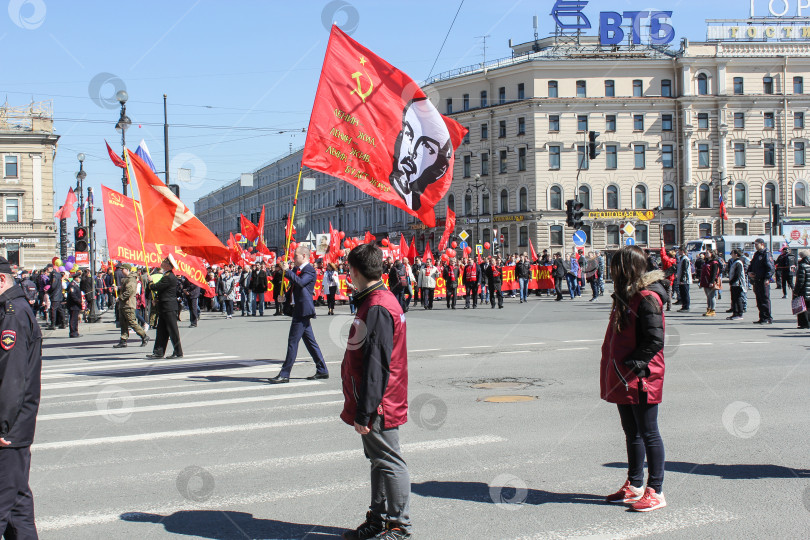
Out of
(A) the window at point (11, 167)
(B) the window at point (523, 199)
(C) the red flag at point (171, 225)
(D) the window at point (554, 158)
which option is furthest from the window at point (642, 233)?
(C) the red flag at point (171, 225)

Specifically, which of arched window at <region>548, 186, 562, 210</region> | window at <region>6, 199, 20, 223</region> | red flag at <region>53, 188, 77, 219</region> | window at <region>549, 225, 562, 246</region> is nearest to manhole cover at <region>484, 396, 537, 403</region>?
red flag at <region>53, 188, 77, 219</region>

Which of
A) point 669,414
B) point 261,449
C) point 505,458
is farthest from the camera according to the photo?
point 669,414

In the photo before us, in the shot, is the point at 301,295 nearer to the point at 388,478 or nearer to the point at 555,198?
A: the point at 388,478

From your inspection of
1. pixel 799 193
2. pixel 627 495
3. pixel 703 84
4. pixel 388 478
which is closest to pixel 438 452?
pixel 627 495

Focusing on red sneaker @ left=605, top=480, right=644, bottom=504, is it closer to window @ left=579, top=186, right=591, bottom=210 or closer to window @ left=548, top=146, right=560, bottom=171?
window @ left=579, top=186, right=591, bottom=210

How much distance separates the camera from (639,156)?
225ft

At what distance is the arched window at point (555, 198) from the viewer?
6919 cm

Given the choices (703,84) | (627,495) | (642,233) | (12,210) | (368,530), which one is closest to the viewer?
(368,530)

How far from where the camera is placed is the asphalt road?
16.1 feet

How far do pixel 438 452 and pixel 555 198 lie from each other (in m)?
64.4

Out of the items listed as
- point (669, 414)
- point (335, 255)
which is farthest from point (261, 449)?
point (335, 255)

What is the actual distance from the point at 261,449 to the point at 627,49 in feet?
225

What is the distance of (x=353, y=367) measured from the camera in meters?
4.60

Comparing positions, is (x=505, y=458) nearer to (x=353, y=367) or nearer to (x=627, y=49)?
(x=353, y=367)
